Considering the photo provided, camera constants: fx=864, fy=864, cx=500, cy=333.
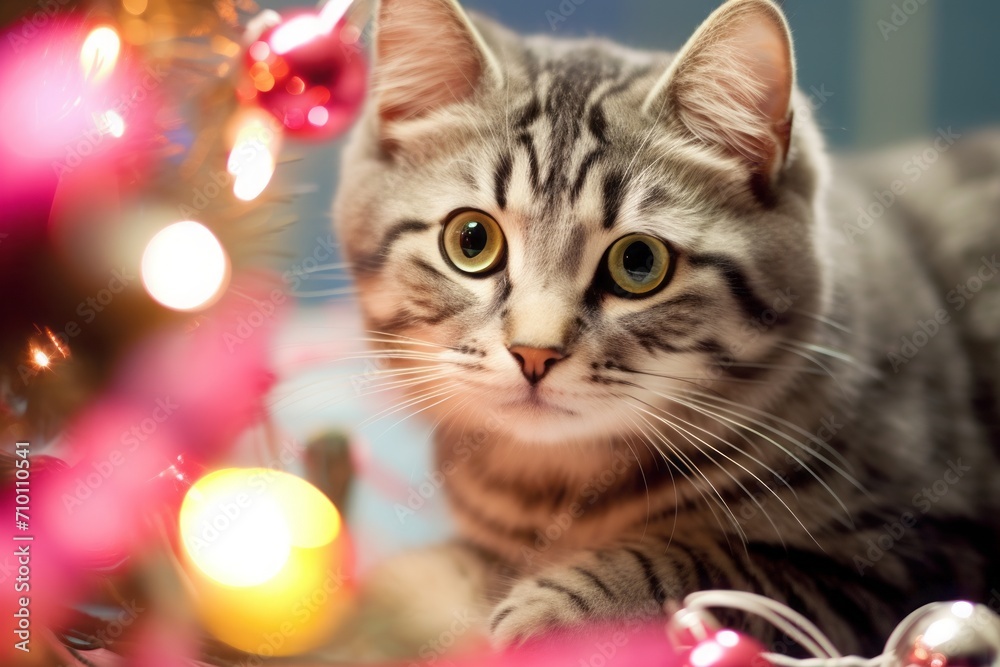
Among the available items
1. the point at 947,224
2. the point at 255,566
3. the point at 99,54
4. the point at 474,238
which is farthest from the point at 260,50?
the point at 947,224

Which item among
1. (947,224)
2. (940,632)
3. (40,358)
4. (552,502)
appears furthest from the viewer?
(947,224)

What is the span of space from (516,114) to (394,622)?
580mm

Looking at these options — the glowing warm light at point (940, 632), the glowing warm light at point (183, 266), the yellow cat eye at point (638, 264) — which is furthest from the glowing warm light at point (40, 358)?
the glowing warm light at point (940, 632)

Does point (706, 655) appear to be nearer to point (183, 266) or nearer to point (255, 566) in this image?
point (255, 566)

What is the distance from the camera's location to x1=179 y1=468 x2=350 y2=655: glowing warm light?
0.89 meters

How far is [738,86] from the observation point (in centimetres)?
89

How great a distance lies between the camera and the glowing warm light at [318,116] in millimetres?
957

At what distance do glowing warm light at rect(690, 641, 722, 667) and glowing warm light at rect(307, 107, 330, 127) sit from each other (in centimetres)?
67

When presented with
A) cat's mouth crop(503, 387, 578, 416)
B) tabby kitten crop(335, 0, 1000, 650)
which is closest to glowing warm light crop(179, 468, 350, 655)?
tabby kitten crop(335, 0, 1000, 650)

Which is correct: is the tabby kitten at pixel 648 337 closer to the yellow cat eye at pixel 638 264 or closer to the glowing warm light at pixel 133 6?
the yellow cat eye at pixel 638 264

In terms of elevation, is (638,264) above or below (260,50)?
below

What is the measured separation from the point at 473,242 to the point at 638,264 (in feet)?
0.58

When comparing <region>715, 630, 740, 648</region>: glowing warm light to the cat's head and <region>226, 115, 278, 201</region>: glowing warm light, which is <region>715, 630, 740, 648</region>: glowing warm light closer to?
the cat's head

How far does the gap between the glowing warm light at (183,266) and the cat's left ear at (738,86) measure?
0.49m
